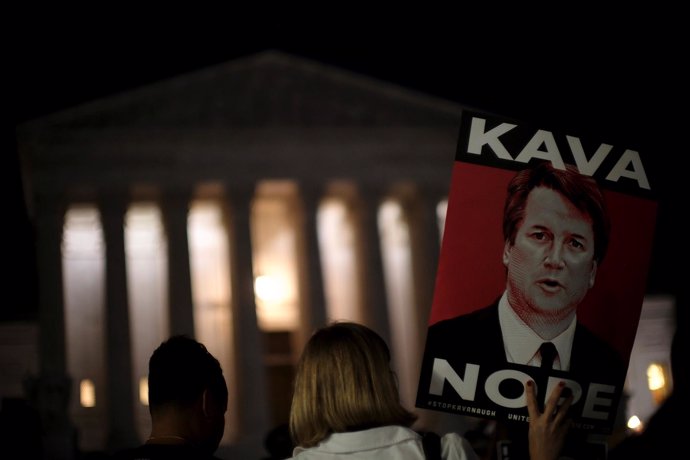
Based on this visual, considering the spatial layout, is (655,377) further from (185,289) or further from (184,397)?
(184,397)

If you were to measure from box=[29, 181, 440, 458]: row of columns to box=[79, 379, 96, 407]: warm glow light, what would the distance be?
266 cm

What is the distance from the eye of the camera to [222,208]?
41750 mm

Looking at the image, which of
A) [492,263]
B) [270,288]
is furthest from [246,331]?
[492,263]

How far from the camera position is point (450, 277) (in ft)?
20.0

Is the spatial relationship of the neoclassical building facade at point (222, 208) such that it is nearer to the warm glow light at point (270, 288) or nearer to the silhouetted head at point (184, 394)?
the warm glow light at point (270, 288)

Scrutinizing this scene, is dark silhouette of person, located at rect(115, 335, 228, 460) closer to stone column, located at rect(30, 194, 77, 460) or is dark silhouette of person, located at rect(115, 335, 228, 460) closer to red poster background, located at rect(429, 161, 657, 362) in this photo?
red poster background, located at rect(429, 161, 657, 362)

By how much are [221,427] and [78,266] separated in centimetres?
3899

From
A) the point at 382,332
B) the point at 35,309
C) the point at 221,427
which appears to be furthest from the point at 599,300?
the point at 35,309

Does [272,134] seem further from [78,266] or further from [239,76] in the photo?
[78,266]

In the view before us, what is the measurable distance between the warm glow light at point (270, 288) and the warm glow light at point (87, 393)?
808cm

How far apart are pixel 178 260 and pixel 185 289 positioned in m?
1.21

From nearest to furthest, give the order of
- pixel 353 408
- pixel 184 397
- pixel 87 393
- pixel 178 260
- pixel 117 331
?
pixel 353 408 < pixel 184 397 < pixel 117 331 < pixel 178 260 < pixel 87 393

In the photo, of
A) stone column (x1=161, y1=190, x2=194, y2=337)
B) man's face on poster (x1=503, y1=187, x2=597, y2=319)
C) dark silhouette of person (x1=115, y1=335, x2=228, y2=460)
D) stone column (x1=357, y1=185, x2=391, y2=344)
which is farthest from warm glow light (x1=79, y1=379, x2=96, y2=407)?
dark silhouette of person (x1=115, y1=335, x2=228, y2=460)

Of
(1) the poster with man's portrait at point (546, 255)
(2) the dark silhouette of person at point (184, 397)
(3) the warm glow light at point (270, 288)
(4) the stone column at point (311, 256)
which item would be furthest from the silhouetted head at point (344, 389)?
(3) the warm glow light at point (270, 288)
